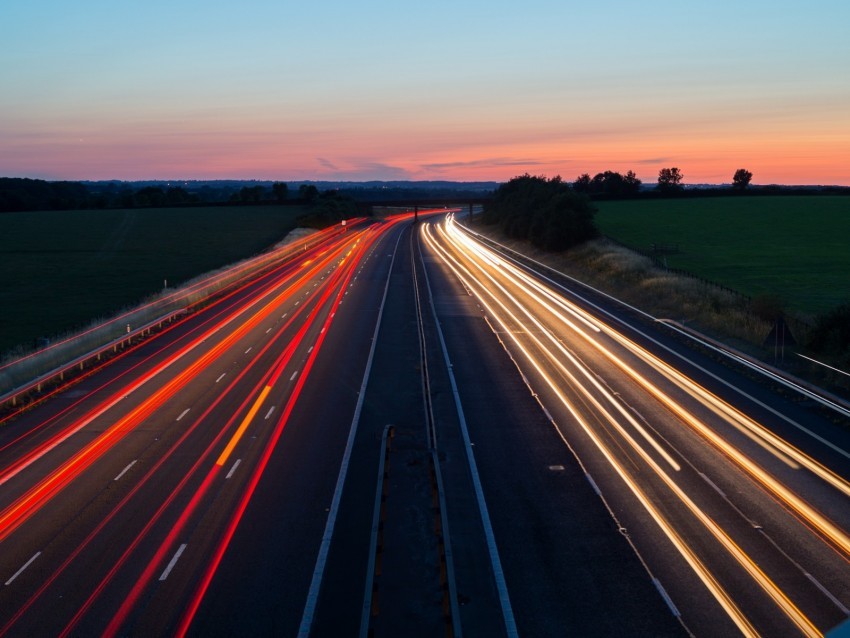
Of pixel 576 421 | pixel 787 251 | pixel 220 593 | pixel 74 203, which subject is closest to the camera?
pixel 220 593

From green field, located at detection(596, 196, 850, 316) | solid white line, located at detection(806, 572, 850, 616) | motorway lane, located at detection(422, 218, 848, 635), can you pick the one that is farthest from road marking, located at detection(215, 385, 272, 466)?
green field, located at detection(596, 196, 850, 316)

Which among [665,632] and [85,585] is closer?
[665,632]

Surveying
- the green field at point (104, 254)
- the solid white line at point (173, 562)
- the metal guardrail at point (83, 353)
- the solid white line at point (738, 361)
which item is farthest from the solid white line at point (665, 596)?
the green field at point (104, 254)

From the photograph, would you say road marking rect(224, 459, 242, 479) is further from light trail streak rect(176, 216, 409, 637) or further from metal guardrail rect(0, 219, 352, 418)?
metal guardrail rect(0, 219, 352, 418)

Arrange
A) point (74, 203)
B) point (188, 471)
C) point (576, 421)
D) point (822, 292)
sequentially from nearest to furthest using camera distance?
point (188, 471) → point (576, 421) → point (822, 292) → point (74, 203)

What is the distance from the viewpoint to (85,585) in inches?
533

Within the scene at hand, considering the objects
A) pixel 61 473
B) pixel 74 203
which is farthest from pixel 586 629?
pixel 74 203

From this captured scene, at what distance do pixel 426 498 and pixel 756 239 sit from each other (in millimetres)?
81121

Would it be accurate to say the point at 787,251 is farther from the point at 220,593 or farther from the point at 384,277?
the point at 220,593

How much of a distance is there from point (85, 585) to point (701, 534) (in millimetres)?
11055

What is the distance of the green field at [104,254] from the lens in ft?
190

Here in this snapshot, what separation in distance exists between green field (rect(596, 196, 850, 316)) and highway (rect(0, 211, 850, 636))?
25.1 metres

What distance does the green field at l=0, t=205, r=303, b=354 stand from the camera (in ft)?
190

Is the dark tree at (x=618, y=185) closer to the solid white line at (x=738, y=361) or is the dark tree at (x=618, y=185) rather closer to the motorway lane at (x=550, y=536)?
the solid white line at (x=738, y=361)
